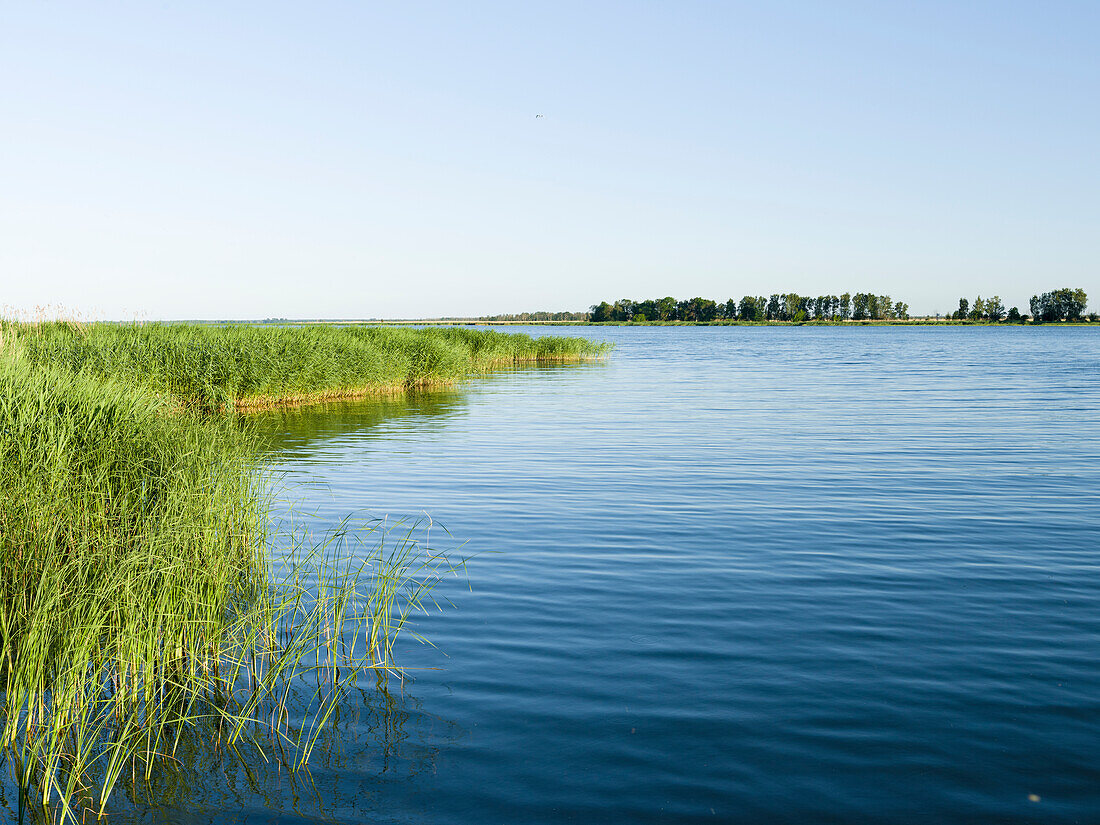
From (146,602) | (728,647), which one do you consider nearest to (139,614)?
(146,602)

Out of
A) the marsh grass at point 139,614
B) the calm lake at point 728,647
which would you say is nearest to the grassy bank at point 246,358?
the calm lake at point 728,647

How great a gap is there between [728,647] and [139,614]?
5173mm

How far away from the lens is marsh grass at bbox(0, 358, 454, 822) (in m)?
5.86

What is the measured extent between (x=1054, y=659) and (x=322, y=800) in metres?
6.51

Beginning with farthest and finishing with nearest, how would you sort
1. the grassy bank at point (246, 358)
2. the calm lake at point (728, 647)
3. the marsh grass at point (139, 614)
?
the grassy bank at point (246, 358) → the marsh grass at point (139, 614) → the calm lake at point (728, 647)

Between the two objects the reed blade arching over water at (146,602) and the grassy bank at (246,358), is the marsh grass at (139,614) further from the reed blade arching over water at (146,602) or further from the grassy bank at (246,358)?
the grassy bank at (246,358)

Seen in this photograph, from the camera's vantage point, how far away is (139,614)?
6.31m

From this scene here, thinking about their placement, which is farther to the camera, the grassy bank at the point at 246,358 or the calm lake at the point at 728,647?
the grassy bank at the point at 246,358

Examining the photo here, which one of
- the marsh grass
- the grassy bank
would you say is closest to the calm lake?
the marsh grass

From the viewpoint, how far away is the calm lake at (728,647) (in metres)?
5.72

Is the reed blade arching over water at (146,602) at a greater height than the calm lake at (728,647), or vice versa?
the reed blade arching over water at (146,602)

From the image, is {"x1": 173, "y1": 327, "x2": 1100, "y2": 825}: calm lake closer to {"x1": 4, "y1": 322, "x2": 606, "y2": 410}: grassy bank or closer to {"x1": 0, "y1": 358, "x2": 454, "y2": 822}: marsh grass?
{"x1": 0, "y1": 358, "x2": 454, "y2": 822}: marsh grass

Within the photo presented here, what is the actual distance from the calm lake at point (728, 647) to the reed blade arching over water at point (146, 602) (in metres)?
0.61

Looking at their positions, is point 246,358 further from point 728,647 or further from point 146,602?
point 728,647
